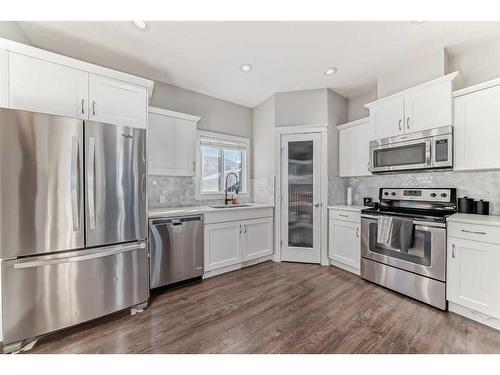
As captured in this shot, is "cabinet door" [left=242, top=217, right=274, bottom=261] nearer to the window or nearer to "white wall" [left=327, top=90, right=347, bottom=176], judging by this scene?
the window

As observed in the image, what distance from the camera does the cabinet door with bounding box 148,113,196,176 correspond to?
2.94m

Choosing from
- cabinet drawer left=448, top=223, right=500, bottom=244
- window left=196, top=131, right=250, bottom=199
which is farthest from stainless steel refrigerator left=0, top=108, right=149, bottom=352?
cabinet drawer left=448, top=223, right=500, bottom=244

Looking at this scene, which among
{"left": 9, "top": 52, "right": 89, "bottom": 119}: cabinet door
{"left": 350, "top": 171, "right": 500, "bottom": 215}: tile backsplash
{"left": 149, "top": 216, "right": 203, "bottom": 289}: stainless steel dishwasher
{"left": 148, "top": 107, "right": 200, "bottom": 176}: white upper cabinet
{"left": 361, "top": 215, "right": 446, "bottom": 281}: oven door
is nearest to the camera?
{"left": 9, "top": 52, "right": 89, "bottom": 119}: cabinet door

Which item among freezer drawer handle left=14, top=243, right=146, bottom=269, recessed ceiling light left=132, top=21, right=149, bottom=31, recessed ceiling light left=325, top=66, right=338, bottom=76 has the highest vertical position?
recessed ceiling light left=325, top=66, right=338, bottom=76

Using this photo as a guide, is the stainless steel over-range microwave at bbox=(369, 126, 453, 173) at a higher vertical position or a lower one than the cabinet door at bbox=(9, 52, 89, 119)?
lower

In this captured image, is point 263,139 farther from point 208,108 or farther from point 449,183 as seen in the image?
point 449,183

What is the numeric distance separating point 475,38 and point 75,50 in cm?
433

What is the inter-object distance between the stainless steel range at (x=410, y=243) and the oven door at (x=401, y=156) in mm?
402

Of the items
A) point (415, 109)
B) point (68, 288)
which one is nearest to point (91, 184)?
point (68, 288)

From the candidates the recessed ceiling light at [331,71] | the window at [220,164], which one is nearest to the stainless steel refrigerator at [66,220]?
the window at [220,164]

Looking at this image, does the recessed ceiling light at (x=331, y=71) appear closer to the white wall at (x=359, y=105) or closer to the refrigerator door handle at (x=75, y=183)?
the white wall at (x=359, y=105)

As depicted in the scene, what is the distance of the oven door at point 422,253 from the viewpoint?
2182 mm

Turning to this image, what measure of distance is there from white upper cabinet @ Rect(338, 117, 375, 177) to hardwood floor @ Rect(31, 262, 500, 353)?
5.51 ft
